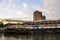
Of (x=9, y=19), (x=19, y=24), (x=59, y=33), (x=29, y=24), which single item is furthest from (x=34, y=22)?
(x=59, y=33)

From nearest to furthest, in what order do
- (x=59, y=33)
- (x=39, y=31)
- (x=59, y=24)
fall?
(x=59, y=33) < (x=39, y=31) < (x=59, y=24)

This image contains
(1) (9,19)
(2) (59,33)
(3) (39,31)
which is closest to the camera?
(2) (59,33)

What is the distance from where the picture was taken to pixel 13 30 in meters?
9.35

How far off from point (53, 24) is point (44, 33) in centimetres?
178

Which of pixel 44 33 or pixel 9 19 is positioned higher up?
pixel 9 19

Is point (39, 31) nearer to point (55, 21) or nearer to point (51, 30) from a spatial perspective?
point (51, 30)

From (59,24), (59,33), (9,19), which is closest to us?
(59,33)

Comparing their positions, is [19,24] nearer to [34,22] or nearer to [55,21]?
[34,22]

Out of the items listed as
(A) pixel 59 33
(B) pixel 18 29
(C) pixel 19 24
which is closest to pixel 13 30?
(B) pixel 18 29

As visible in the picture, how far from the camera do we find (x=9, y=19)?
11.1 meters

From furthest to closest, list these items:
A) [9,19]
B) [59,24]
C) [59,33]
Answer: [9,19] → [59,24] → [59,33]

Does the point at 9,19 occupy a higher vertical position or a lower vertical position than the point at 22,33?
higher

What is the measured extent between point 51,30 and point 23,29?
1839 mm

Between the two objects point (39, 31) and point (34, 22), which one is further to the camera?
point (34, 22)
